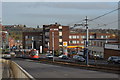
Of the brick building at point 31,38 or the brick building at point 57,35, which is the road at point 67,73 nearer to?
the brick building at point 57,35

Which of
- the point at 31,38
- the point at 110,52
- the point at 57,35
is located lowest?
the point at 110,52

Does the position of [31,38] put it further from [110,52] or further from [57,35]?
[110,52]

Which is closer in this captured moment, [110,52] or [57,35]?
[110,52]

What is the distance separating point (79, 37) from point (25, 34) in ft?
100

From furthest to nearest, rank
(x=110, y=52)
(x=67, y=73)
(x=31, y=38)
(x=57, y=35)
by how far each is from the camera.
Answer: (x=31, y=38), (x=57, y=35), (x=110, y=52), (x=67, y=73)

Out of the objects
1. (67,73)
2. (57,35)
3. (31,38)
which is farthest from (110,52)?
(31,38)

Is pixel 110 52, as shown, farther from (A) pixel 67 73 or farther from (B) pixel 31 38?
(B) pixel 31 38

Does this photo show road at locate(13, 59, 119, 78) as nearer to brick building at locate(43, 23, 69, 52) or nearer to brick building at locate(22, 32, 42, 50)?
brick building at locate(43, 23, 69, 52)

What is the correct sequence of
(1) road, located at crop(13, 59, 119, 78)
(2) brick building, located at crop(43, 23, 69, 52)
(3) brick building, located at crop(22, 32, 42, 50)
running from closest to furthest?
(1) road, located at crop(13, 59, 119, 78) < (2) brick building, located at crop(43, 23, 69, 52) < (3) brick building, located at crop(22, 32, 42, 50)

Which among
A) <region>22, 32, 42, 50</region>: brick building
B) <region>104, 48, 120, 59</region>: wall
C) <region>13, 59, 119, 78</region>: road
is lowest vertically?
<region>13, 59, 119, 78</region>: road

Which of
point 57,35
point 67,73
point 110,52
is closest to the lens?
point 67,73

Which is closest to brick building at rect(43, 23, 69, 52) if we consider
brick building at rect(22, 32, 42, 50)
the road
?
brick building at rect(22, 32, 42, 50)

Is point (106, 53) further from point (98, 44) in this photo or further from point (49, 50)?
point (49, 50)

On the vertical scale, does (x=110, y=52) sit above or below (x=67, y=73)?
above
